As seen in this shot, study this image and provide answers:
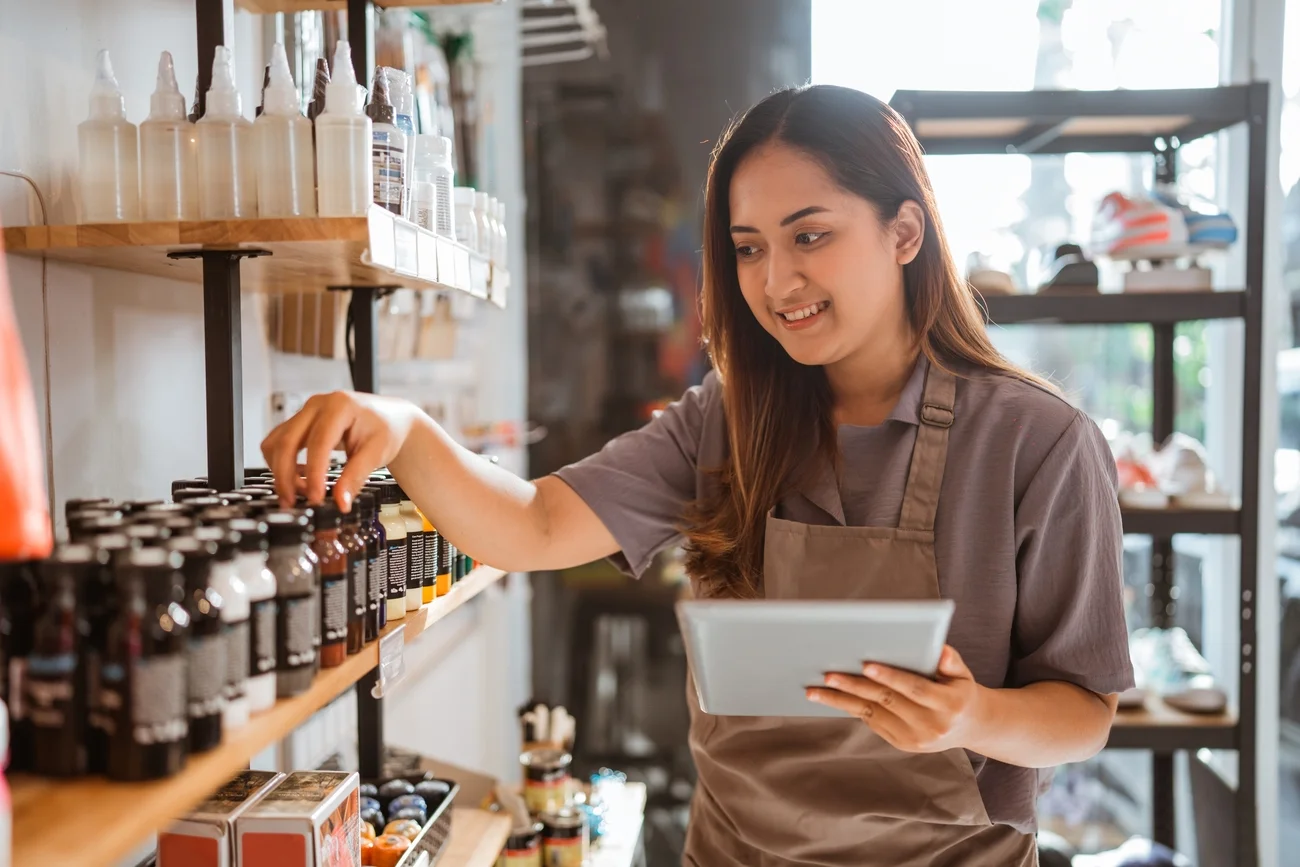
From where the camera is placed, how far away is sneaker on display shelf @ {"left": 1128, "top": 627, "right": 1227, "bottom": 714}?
2.73 metres

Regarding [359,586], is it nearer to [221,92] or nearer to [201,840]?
[201,840]

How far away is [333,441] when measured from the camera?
117 cm

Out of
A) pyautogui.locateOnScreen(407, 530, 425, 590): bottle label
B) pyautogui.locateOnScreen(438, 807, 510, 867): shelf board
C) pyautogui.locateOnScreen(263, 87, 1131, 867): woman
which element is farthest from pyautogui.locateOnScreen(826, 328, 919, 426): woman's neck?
pyautogui.locateOnScreen(438, 807, 510, 867): shelf board

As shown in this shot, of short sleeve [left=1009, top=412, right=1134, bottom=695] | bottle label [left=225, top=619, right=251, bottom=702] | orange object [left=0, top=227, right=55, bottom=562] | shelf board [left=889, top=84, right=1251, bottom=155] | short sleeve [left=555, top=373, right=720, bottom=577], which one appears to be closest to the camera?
orange object [left=0, top=227, right=55, bottom=562]

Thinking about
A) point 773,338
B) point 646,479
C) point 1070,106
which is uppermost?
point 1070,106

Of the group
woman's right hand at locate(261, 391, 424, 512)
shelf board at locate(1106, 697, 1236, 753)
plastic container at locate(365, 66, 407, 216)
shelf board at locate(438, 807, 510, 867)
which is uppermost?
plastic container at locate(365, 66, 407, 216)

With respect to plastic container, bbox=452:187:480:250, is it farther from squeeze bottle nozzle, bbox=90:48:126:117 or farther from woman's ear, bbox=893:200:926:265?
woman's ear, bbox=893:200:926:265

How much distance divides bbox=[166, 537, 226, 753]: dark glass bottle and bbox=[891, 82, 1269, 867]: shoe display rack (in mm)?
2185

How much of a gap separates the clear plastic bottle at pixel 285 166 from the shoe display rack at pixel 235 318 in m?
0.04

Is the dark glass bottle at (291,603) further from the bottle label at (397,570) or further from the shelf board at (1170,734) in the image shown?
the shelf board at (1170,734)

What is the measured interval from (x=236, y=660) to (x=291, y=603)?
4.3 inches

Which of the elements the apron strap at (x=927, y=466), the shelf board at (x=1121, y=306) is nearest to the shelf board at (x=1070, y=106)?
the shelf board at (x=1121, y=306)

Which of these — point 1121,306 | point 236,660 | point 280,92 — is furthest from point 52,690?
point 1121,306

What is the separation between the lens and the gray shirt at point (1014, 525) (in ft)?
4.67
